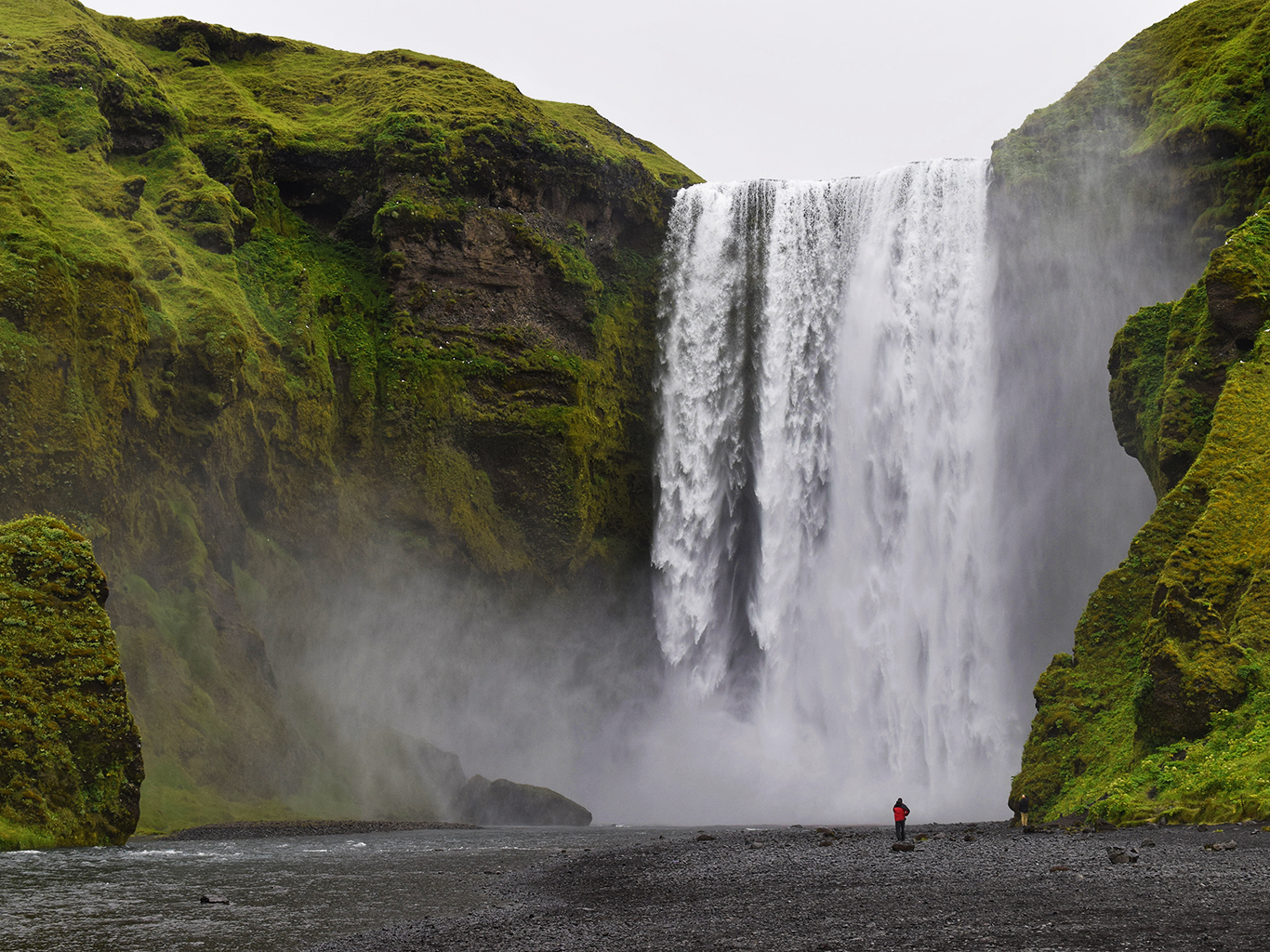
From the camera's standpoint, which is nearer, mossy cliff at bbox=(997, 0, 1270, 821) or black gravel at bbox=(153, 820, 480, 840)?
mossy cliff at bbox=(997, 0, 1270, 821)

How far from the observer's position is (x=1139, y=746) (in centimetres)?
1848

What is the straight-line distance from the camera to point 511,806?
33.5 metres

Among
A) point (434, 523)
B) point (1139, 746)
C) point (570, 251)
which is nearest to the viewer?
point (1139, 746)

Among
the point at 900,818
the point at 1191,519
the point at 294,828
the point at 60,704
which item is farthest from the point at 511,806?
the point at 1191,519

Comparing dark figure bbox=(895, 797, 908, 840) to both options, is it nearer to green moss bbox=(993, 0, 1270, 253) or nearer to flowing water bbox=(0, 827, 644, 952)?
flowing water bbox=(0, 827, 644, 952)

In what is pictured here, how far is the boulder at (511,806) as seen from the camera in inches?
1308

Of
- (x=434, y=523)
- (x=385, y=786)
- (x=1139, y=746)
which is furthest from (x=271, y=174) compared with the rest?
(x=1139, y=746)

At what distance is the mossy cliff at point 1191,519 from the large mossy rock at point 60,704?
18.9 m

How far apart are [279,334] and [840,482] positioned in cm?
2100

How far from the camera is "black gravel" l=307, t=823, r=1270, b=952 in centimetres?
856

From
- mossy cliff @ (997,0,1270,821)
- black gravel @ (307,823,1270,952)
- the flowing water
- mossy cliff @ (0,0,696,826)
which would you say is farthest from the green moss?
the flowing water

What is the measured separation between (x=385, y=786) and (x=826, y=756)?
14.8 meters

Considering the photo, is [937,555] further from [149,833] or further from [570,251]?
[149,833]

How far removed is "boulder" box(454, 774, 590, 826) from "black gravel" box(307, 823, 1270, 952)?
1698 cm
